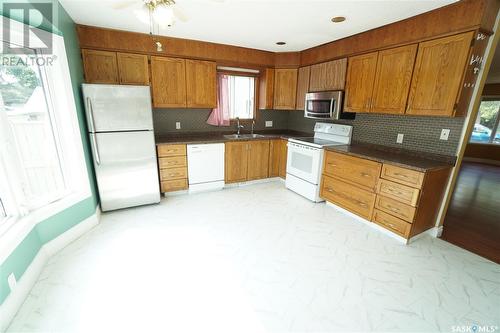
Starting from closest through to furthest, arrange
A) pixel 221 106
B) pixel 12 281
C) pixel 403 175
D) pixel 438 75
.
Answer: pixel 12 281
pixel 438 75
pixel 403 175
pixel 221 106

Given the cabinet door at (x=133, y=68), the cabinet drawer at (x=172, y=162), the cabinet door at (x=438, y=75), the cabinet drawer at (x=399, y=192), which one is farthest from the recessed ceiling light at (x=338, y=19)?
the cabinet drawer at (x=172, y=162)

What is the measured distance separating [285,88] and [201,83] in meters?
1.58

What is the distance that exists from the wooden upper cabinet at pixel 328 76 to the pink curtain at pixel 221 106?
1.53 meters

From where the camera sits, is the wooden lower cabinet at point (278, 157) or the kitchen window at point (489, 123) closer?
the wooden lower cabinet at point (278, 157)

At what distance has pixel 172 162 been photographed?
346cm

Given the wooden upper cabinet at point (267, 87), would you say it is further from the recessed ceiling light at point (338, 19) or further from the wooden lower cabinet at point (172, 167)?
the wooden lower cabinet at point (172, 167)

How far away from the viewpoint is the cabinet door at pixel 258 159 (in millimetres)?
4004

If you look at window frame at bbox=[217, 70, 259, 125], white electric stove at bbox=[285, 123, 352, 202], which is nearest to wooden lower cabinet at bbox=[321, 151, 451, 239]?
white electric stove at bbox=[285, 123, 352, 202]

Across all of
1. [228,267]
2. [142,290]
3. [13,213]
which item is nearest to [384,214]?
[228,267]

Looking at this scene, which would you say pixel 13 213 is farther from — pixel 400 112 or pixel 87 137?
pixel 400 112

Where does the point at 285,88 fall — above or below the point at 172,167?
above

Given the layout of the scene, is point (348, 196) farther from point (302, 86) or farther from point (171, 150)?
point (171, 150)

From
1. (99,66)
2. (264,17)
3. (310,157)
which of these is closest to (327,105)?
(310,157)

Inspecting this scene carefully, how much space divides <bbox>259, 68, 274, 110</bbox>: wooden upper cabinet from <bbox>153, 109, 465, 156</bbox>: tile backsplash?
0.35 metres
